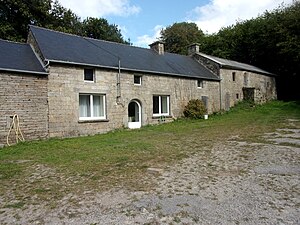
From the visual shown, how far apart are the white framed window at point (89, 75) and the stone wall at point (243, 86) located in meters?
12.9

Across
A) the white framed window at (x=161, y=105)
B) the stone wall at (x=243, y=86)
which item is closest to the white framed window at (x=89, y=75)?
the white framed window at (x=161, y=105)

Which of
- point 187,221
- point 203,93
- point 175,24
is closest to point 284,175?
point 187,221

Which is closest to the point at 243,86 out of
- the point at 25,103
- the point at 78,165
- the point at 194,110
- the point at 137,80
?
the point at 194,110

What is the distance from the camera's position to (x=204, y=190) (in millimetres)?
4984

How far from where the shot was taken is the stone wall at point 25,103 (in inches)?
470

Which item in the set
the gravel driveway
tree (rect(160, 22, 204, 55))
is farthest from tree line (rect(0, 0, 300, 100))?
the gravel driveway

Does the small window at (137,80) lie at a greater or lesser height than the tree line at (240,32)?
lesser

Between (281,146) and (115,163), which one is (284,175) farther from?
(115,163)

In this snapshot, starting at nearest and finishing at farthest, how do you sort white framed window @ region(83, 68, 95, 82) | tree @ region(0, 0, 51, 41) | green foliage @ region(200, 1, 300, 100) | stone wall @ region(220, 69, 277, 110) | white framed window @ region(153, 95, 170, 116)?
white framed window @ region(83, 68, 95, 82) → white framed window @ region(153, 95, 170, 116) → stone wall @ region(220, 69, 277, 110) → tree @ region(0, 0, 51, 41) → green foliage @ region(200, 1, 300, 100)

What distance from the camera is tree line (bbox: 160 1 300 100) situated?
27750mm

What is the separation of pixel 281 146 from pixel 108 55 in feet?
39.3

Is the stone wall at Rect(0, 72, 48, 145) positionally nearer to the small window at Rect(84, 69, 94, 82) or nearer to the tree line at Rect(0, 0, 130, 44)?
the small window at Rect(84, 69, 94, 82)

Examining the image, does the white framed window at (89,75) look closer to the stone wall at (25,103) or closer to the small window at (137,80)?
the stone wall at (25,103)

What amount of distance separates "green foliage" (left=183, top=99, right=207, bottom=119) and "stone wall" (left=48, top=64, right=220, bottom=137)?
1.24ft
